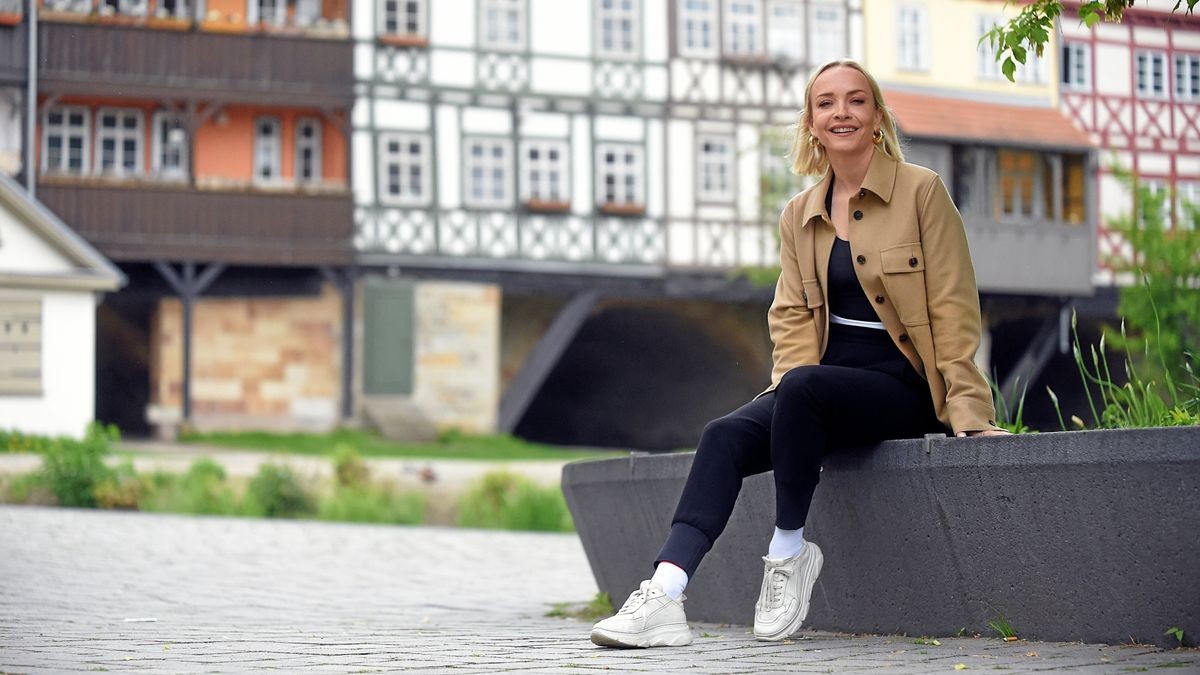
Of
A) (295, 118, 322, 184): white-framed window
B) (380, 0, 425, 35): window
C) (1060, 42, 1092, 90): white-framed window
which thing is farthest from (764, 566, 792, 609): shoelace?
(1060, 42, 1092, 90): white-framed window

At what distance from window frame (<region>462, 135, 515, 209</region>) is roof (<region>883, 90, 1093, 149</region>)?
630 centimetres

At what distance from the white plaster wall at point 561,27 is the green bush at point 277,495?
13.6 meters

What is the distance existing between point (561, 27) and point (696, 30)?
2.26 metres

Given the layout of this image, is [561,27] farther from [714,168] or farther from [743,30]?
[714,168]

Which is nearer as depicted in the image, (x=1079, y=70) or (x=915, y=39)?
(x=915, y=39)

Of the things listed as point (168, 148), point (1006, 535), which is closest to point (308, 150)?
point (168, 148)

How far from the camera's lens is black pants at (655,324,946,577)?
512 cm

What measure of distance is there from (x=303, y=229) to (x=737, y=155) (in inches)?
272

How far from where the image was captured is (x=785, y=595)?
523cm

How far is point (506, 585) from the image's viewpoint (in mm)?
9633

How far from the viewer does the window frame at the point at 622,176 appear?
97.7 feet

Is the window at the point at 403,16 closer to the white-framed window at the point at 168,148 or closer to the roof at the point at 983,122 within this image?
the white-framed window at the point at 168,148

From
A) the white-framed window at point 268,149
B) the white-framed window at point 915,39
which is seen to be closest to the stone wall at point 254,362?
the white-framed window at point 268,149

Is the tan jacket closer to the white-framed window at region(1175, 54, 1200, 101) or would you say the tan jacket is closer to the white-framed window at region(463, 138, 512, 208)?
the white-framed window at region(1175, 54, 1200, 101)
